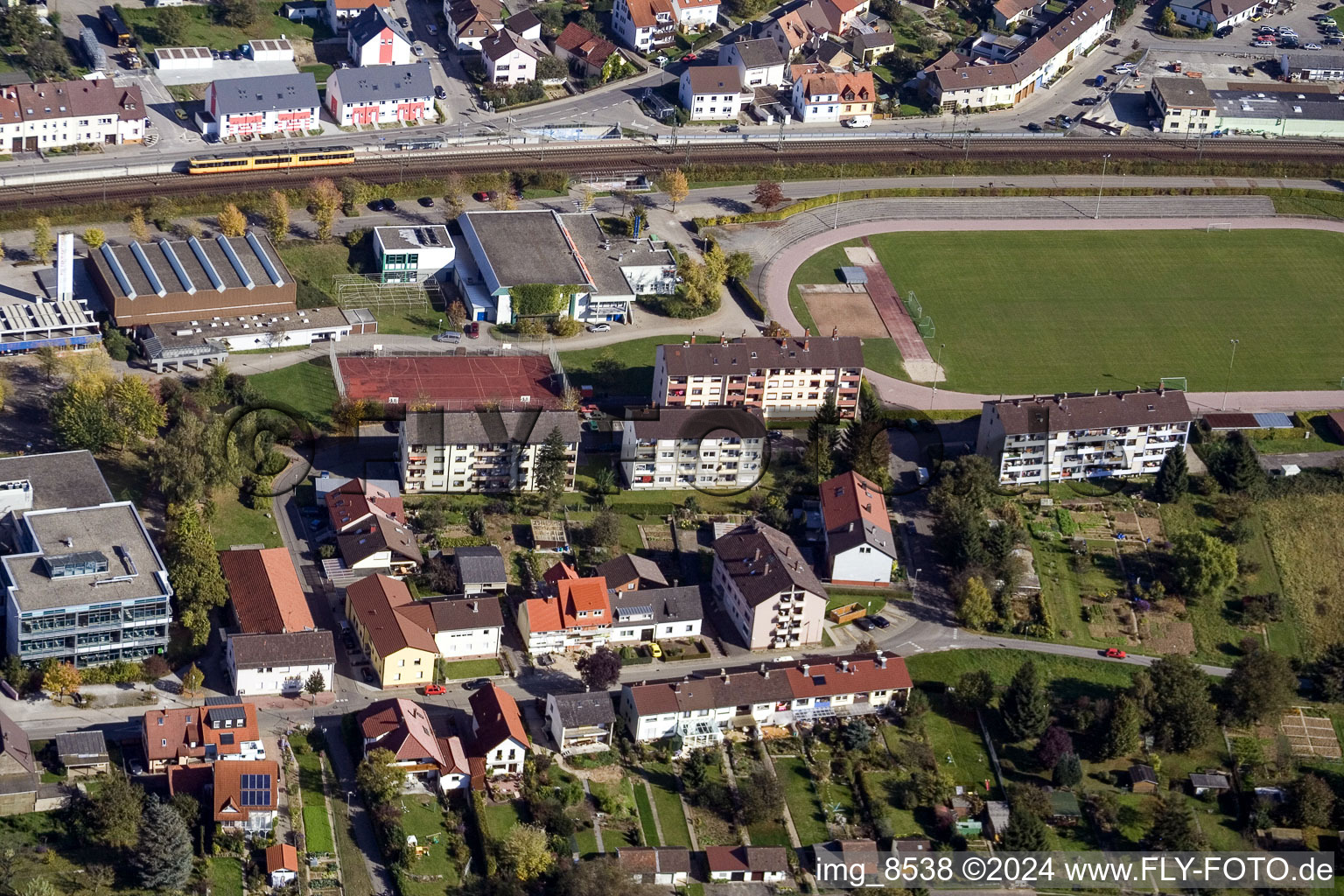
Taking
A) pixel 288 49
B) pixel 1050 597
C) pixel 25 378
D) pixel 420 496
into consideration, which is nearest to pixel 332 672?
pixel 420 496

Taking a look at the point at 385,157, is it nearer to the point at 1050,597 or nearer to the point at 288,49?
the point at 288,49

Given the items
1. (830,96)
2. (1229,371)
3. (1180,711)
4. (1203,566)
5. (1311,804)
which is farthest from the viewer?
(830,96)

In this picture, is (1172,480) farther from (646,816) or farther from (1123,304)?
(646,816)

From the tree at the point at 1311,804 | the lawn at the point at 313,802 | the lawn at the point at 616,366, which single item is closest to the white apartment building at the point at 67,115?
the lawn at the point at 616,366

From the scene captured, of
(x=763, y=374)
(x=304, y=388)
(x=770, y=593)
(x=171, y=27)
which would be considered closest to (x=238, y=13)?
(x=171, y=27)

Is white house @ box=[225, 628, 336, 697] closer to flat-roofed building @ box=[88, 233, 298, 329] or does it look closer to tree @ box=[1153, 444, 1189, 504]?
flat-roofed building @ box=[88, 233, 298, 329]

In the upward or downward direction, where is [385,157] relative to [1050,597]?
upward

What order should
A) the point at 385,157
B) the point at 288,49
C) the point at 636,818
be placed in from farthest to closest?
the point at 288,49 < the point at 385,157 < the point at 636,818

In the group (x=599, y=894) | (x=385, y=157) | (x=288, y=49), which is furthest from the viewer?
(x=288, y=49)
